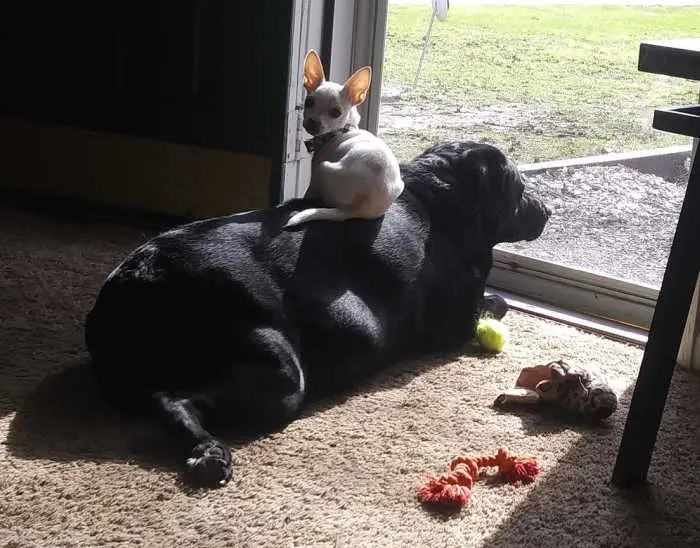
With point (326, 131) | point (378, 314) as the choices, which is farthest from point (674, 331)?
point (326, 131)

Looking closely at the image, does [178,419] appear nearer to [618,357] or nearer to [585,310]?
[618,357]

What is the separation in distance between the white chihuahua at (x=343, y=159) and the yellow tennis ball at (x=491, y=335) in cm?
36

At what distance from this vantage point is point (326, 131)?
2154 millimetres

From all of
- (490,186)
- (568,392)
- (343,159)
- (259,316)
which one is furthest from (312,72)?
(568,392)

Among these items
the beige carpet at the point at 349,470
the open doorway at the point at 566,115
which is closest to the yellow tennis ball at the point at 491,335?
the beige carpet at the point at 349,470

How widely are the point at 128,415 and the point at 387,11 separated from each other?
1443 millimetres

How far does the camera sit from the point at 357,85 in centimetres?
213

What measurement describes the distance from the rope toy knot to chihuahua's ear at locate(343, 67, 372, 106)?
2.82 feet

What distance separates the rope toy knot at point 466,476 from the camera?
155 cm

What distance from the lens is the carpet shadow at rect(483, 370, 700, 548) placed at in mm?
1494

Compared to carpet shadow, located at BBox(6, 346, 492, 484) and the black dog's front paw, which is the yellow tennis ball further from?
the black dog's front paw

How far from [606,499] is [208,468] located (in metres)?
0.64

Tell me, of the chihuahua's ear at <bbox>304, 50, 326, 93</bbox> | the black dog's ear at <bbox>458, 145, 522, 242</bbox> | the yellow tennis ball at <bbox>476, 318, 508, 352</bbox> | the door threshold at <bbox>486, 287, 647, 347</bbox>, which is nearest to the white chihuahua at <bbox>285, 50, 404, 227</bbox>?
the chihuahua's ear at <bbox>304, 50, 326, 93</bbox>

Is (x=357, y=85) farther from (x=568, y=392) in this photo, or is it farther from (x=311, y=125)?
(x=568, y=392)
